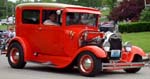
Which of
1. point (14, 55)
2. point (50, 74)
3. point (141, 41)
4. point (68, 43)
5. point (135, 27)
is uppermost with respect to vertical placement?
point (68, 43)

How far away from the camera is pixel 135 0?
200 feet

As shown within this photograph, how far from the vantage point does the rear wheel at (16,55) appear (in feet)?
53.2

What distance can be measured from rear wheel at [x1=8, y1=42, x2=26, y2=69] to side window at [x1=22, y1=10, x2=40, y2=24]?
81 cm

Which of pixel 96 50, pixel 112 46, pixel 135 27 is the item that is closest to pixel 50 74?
pixel 96 50

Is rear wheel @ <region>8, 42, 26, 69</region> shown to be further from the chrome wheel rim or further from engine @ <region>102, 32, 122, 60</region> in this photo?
engine @ <region>102, 32, 122, 60</region>

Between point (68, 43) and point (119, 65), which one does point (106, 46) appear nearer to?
point (119, 65)

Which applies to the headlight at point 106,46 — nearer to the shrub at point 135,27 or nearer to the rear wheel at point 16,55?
the rear wheel at point 16,55

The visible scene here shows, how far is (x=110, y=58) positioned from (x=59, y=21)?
6.46 ft

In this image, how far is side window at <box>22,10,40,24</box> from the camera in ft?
52.5

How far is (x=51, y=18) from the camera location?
1552 centimetres

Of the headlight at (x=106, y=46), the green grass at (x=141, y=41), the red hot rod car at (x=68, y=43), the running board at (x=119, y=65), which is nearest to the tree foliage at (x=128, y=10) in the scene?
the green grass at (x=141, y=41)

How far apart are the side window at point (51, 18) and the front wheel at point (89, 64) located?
4.92 ft

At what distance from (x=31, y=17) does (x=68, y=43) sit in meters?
1.94

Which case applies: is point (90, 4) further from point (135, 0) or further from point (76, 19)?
point (76, 19)
